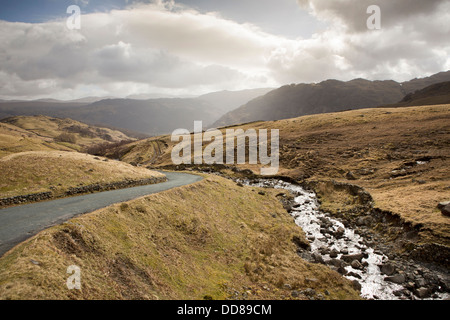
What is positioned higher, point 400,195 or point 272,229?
point 400,195

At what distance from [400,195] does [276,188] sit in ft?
77.6

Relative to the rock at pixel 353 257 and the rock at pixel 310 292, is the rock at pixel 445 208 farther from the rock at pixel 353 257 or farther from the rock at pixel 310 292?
the rock at pixel 310 292

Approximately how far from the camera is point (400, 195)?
35.0 metres

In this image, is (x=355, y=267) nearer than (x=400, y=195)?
Yes

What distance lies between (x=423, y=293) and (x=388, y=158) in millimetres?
45155

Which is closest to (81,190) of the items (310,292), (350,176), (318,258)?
(310,292)

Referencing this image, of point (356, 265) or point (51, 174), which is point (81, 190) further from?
point (356, 265)

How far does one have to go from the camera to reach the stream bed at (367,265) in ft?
61.3

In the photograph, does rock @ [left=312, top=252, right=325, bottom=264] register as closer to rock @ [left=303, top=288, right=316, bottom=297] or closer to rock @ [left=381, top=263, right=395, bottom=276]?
rock @ [left=381, top=263, right=395, bottom=276]

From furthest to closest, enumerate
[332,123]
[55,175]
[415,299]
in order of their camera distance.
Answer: [332,123] < [55,175] < [415,299]

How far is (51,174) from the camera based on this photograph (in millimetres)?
34812
